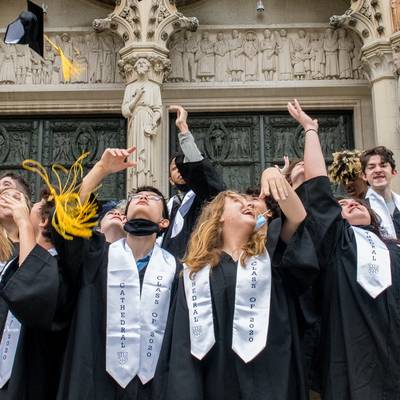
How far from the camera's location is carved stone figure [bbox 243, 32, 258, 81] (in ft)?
28.7

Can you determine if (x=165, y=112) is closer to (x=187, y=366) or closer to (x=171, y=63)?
(x=171, y=63)

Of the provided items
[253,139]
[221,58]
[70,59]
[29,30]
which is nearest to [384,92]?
[253,139]

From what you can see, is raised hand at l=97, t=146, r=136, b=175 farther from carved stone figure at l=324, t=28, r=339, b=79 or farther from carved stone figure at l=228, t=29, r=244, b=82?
carved stone figure at l=324, t=28, r=339, b=79

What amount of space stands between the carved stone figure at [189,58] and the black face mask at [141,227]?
5354 millimetres

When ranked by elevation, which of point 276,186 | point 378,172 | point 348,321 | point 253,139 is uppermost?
point 253,139

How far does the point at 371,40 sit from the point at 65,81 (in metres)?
3.95

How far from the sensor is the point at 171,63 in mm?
8641

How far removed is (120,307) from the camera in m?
3.41

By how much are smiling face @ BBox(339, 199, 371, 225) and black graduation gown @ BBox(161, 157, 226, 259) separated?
0.94m

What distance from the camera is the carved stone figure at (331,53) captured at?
8.73 metres

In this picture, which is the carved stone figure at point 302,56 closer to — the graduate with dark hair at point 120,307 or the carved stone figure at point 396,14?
the carved stone figure at point 396,14

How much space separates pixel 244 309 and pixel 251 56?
610 centimetres

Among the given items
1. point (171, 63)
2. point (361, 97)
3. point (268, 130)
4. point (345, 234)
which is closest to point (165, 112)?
point (171, 63)

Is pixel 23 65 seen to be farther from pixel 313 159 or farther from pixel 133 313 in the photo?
pixel 313 159
